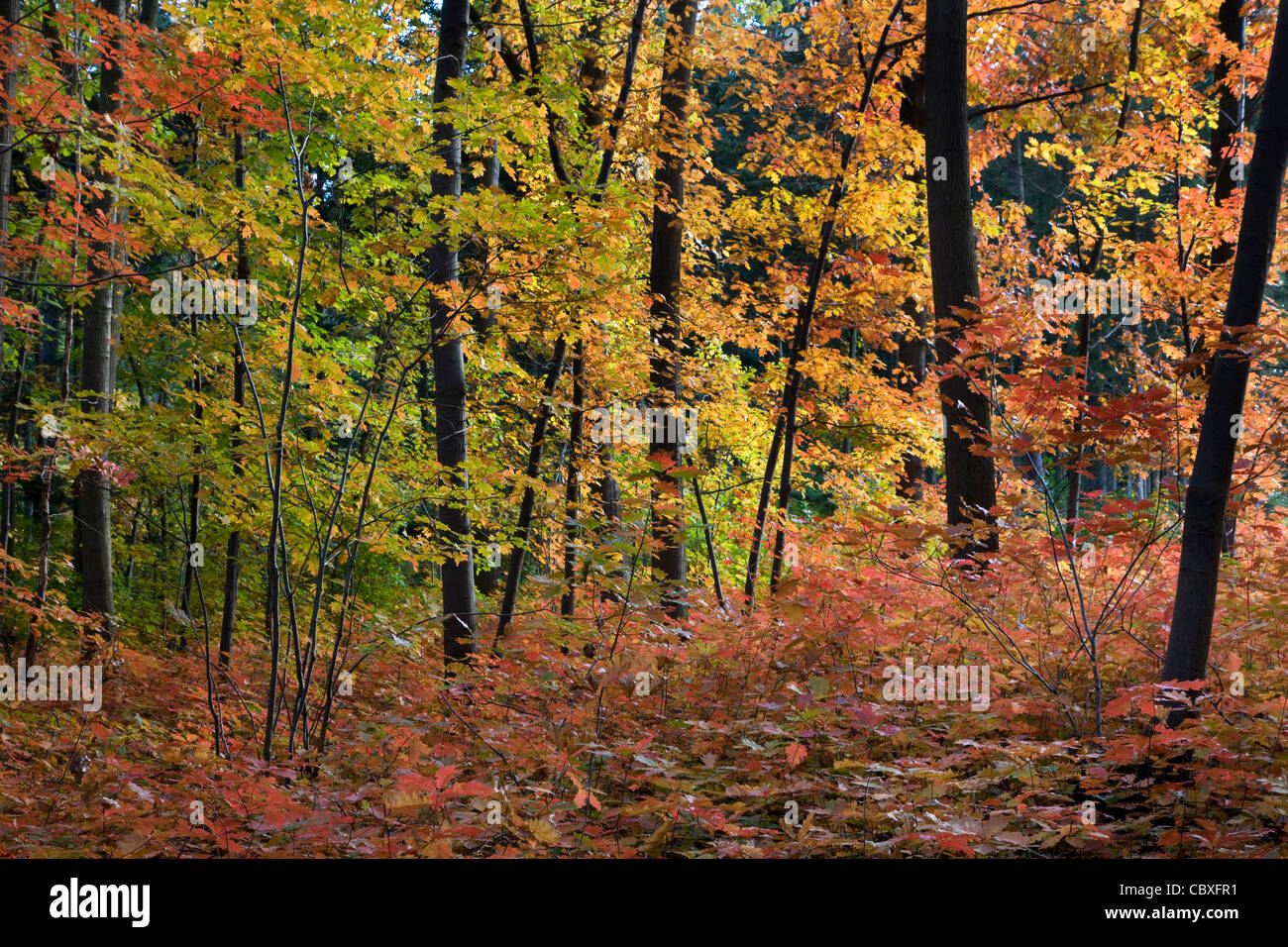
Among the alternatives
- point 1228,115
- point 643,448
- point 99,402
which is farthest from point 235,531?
point 1228,115

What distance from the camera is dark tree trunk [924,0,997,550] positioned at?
269 inches

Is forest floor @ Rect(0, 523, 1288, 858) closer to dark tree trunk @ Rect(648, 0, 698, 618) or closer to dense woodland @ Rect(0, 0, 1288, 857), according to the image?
dense woodland @ Rect(0, 0, 1288, 857)

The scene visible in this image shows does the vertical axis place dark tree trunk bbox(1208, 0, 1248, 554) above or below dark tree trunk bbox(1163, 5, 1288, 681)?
above

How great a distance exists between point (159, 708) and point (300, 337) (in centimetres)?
453

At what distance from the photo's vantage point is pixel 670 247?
32.0ft

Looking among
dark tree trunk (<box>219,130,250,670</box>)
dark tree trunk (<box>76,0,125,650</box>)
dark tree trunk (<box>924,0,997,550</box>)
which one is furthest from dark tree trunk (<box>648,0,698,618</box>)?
dark tree trunk (<box>76,0,125,650</box>)

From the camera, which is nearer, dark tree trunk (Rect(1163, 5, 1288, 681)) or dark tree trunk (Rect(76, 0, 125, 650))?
dark tree trunk (Rect(1163, 5, 1288, 681))

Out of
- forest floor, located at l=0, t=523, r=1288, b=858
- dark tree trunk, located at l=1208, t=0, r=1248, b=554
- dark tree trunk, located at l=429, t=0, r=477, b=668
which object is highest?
dark tree trunk, located at l=1208, t=0, r=1248, b=554

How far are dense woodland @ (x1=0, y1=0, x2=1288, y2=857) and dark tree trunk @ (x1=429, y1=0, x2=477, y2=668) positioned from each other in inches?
1.7

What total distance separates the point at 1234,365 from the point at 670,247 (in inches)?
263

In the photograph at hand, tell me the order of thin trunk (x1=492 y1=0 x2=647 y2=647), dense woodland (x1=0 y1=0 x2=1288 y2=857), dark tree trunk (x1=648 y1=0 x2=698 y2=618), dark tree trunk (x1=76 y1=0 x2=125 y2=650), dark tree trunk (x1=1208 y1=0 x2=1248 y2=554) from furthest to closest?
dark tree trunk (x1=1208 y1=0 x2=1248 y2=554)
dark tree trunk (x1=648 y1=0 x2=698 y2=618)
dark tree trunk (x1=76 y1=0 x2=125 y2=650)
thin trunk (x1=492 y1=0 x2=647 y2=647)
dense woodland (x1=0 y1=0 x2=1288 y2=857)

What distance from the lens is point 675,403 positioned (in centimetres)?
923
